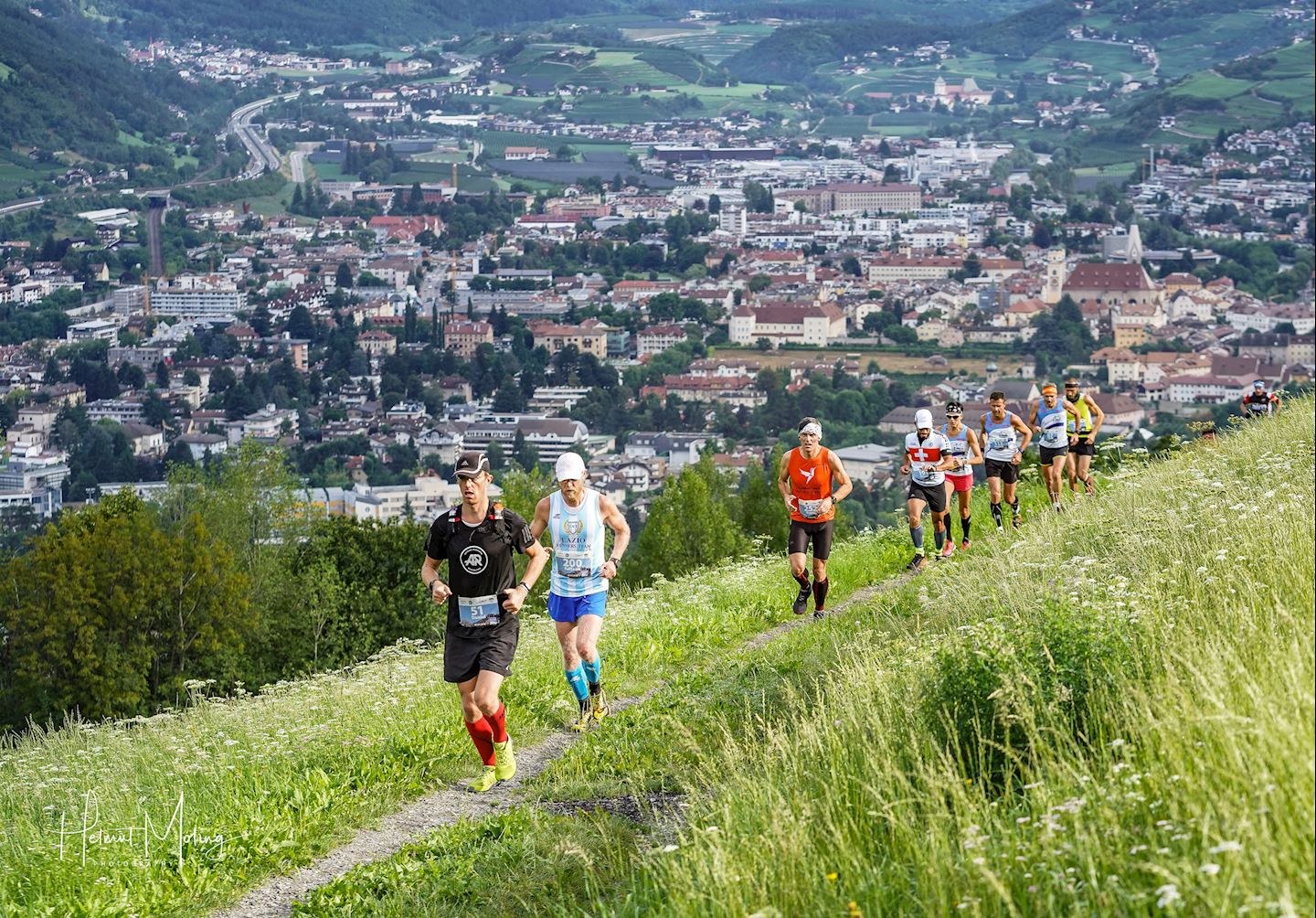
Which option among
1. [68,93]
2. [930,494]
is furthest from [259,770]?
[68,93]

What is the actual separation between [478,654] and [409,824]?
63 centimetres

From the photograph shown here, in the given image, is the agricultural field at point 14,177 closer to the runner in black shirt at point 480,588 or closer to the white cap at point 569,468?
the white cap at point 569,468

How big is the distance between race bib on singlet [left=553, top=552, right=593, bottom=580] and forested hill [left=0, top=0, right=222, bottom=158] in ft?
435

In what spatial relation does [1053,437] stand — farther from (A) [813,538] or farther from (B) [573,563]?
(B) [573,563]

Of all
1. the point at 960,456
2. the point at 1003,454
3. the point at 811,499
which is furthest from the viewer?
the point at 1003,454

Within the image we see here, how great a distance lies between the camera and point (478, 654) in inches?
244

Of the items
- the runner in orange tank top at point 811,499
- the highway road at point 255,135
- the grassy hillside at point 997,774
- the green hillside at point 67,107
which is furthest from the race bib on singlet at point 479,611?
the highway road at point 255,135

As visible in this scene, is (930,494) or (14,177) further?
(14,177)

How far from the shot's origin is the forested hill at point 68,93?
437 feet

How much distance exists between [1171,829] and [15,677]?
2328 centimetres

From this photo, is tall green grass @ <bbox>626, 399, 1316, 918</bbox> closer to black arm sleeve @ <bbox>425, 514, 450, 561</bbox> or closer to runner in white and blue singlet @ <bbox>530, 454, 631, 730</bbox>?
runner in white and blue singlet @ <bbox>530, 454, 631, 730</bbox>

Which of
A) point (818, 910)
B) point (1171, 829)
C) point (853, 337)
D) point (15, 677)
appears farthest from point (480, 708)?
point (853, 337)

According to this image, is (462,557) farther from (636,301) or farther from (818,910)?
(636,301)

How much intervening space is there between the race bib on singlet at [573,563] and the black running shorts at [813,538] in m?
2.29
